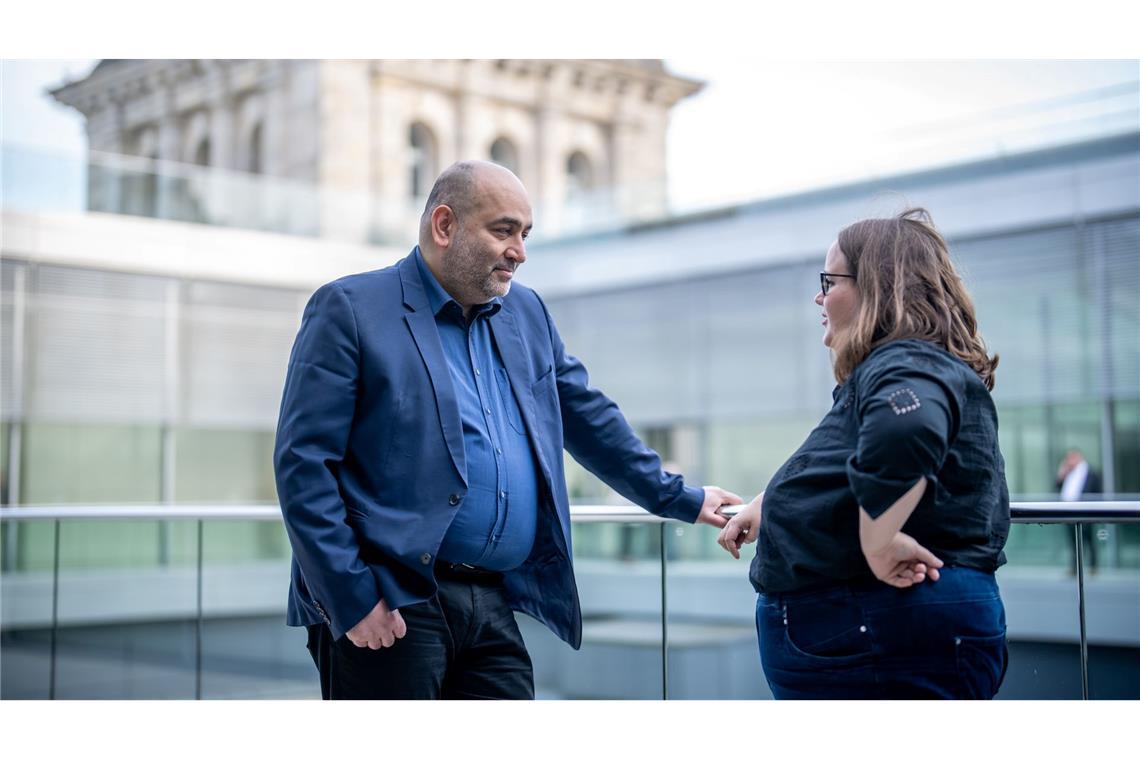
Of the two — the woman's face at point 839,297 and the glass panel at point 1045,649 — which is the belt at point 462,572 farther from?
the glass panel at point 1045,649

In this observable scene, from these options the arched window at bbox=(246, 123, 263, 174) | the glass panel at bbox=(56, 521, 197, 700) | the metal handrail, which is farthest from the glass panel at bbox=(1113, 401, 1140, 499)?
the arched window at bbox=(246, 123, 263, 174)

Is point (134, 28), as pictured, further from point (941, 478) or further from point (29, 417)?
point (29, 417)

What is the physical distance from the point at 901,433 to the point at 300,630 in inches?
448

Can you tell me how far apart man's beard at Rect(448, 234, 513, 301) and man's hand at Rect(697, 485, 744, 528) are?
0.92 metres

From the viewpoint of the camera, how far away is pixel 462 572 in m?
3.23

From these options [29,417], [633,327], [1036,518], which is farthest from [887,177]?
[1036,518]

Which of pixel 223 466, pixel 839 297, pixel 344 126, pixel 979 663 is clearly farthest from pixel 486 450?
pixel 344 126

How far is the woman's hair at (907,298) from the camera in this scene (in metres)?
2.74

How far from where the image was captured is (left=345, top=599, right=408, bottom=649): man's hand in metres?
3.01

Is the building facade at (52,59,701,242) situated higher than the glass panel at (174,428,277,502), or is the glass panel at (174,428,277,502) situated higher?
the building facade at (52,59,701,242)

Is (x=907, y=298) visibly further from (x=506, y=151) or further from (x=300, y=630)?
(x=506, y=151)

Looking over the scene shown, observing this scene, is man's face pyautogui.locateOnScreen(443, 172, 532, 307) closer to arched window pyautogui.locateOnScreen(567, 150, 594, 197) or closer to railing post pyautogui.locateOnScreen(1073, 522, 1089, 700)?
railing post pyautogui.locateOnScreen(1073, 522, 1089, 700)
